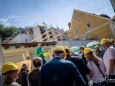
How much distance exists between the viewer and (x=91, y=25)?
52656mm

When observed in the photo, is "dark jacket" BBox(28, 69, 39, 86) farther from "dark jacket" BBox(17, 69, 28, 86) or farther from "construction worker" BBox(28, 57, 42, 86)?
"dark jacket" BBox(17, 69, 28, 86)

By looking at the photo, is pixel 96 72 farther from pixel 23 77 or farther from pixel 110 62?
pixel 23 77

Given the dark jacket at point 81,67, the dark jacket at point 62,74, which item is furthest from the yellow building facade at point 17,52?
the dark jacket at point 62,74

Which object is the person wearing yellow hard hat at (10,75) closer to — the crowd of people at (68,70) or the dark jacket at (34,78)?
the crowd of people at (68,70)

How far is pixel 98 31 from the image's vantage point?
2002 inches

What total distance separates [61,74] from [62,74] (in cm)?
2

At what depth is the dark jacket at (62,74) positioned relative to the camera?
12.6 ft

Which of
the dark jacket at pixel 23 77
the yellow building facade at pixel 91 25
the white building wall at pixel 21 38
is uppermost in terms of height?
the yellow building facade at pixel 91 25

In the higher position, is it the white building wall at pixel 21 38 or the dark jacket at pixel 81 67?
the white building wall at pixel 21 38

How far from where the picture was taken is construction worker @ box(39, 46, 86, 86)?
3.83 metres

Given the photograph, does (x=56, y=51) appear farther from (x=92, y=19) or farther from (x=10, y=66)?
(x=92, y=19)

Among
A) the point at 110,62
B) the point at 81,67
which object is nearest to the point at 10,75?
the point at 81,67

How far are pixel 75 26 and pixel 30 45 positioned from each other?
125 feet

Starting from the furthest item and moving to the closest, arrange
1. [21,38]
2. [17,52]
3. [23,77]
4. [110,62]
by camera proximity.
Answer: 1. [21,38]
2. [17,52]
3. [23,77]
4. [110,62]
